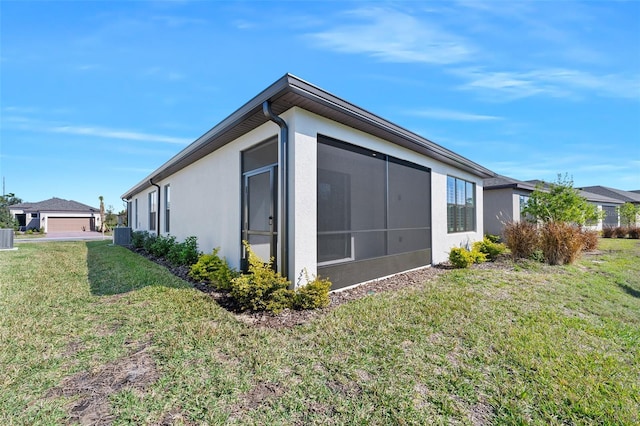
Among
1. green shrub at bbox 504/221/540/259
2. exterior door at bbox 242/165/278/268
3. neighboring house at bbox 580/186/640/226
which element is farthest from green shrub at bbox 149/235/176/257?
neighboring house at bbox 580/186/640/226

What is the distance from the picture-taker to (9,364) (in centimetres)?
257

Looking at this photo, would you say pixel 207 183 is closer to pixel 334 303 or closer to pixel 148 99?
pixel 148 99

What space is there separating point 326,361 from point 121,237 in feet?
54.0

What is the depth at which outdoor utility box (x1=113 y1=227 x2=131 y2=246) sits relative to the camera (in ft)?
49.0

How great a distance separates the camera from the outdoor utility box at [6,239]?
1195cm

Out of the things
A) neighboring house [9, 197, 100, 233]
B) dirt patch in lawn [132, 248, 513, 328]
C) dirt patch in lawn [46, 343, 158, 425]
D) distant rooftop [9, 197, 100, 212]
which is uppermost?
distant rooftop [9, 197, 100, 212]

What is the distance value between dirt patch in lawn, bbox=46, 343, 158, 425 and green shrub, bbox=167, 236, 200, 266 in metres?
5.05

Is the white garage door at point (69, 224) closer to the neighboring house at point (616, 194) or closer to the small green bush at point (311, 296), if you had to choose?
the small green bush at point (311, 296)

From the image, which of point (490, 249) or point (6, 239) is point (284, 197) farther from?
point (6, 239)

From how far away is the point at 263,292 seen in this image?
4.14 m

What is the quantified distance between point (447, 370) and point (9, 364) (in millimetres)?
4106

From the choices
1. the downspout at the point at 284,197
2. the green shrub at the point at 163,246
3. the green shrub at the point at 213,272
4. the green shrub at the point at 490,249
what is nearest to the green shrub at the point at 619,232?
the green shrub at the point at 490,249

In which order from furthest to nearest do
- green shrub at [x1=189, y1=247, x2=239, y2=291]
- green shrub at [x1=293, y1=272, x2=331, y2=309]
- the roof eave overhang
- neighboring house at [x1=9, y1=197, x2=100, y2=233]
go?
neighboring house at [x1=9, y1=197, x2=100, y2=233], green shrub at [x1=189, y1=247, x2=239, y2=291], green shrub at [x1=293, y1=272, x2=331, y2=309], the roof eave overhang

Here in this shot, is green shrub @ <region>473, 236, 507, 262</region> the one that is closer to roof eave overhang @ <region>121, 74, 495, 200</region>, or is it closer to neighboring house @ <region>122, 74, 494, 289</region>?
neighboring house @ <region>122, 74, 494, 289</region>
